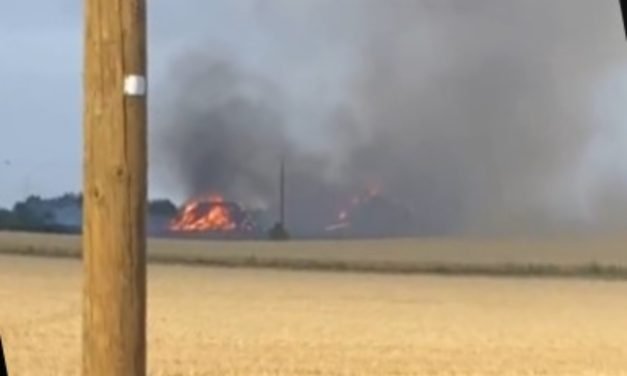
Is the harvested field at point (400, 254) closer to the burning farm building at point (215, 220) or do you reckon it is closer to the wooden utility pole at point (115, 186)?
the burning farm building at point (215, 220)

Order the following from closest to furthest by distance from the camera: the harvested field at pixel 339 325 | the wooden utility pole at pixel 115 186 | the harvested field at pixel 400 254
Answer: the wooden utility pole at pixel 115 186 < the harvested field at pixel 339 325 < the harvested field at pixel 400 254

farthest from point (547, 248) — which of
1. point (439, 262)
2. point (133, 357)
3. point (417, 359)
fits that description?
point (133, 357)

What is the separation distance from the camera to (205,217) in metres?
21.6

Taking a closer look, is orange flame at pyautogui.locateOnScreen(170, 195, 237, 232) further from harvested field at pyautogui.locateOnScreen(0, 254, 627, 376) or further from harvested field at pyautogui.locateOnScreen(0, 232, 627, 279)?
harvested field at pyautogui.locateOnScreen(0, 254, 627, 376)

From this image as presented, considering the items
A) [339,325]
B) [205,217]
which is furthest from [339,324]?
[205,217]

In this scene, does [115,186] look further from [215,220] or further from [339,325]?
[215,220]

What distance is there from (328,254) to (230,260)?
156 centimetres

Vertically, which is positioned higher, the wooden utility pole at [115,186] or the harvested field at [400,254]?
the wooden utility pole at [115,186]

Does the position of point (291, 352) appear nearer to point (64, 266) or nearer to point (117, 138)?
point (117, 138)

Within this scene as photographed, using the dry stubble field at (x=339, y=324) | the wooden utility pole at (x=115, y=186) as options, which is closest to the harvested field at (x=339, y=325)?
the dry stubble field at (x=339, y=324)

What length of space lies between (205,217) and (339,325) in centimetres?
1231

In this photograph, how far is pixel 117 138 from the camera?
3166 millimetres

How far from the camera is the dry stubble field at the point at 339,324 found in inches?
292

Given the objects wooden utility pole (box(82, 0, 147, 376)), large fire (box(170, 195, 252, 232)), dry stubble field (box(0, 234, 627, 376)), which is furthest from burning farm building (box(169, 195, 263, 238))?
wooden utility pole (box(82, 0, 147, 376))
